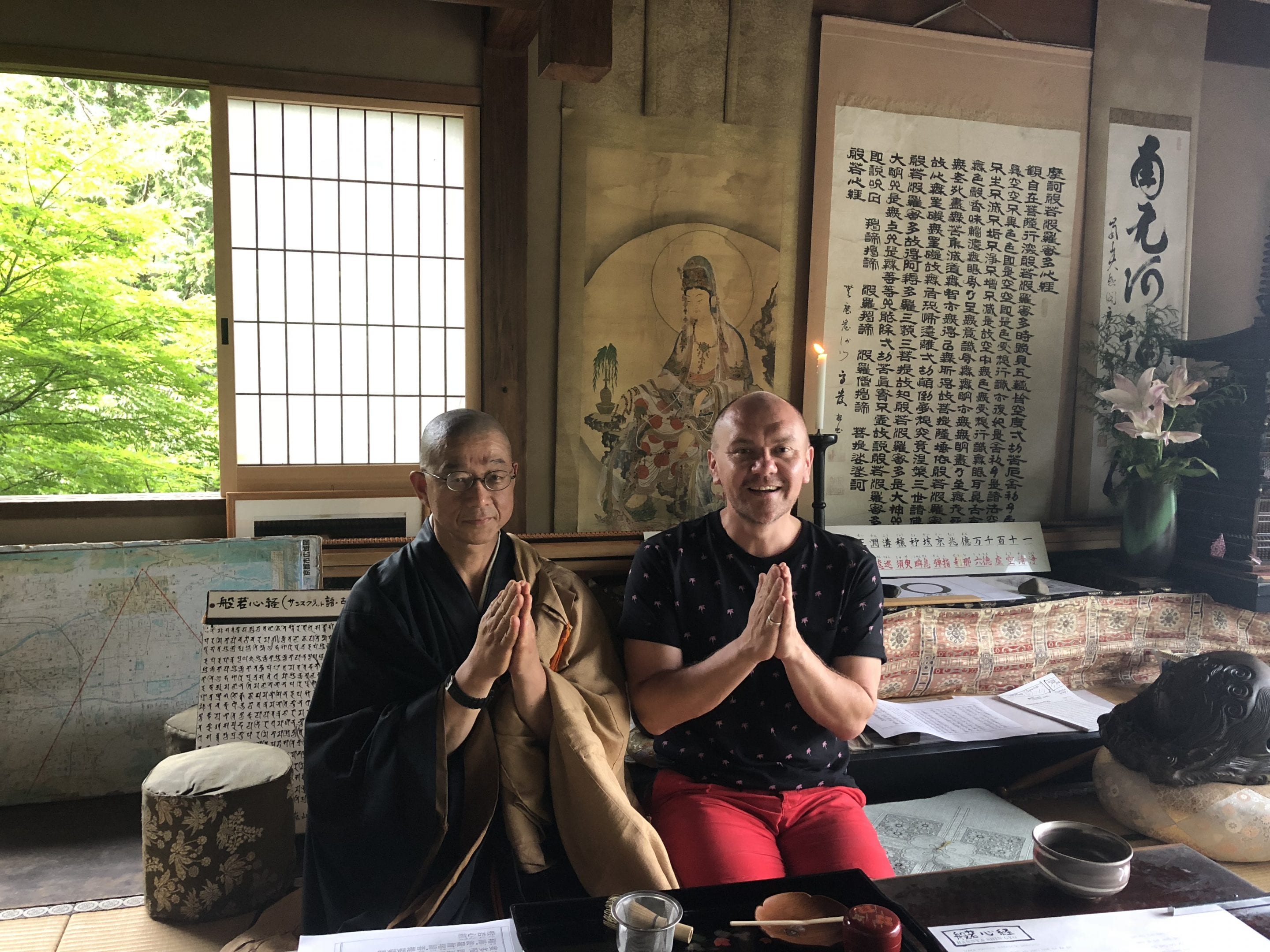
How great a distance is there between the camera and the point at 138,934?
2.54 meters

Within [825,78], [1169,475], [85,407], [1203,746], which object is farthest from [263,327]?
[85,407]

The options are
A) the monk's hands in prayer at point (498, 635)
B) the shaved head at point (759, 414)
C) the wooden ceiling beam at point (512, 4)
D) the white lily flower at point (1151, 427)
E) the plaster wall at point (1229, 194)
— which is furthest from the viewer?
the plaster wall at point (1229, 194)

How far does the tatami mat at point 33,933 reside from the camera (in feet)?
8.02

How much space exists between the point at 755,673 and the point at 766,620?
0.31 metres

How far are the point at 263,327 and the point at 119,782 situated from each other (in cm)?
176

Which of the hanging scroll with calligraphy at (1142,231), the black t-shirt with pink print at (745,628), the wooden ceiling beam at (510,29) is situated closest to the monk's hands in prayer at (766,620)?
the black t-shirt with pink print at (745,628)

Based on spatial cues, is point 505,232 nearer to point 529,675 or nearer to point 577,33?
point 577,33

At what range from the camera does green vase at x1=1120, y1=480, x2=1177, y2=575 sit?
13.3ft

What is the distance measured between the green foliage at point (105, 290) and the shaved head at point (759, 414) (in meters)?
6.15

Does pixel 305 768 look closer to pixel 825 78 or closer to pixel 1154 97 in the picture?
pixel 825 78

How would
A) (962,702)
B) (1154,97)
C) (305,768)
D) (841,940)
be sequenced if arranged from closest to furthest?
(841,940) < (305,768) < (962,702) < (1154,97)

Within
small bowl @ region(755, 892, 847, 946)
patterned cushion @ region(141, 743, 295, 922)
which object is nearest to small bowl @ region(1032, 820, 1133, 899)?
small bowl @ region(755, 892, 847, 946)

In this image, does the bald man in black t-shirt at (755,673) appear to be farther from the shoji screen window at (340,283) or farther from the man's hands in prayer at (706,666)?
the shoji screen window at (340,283)

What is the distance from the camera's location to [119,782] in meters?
3.33
